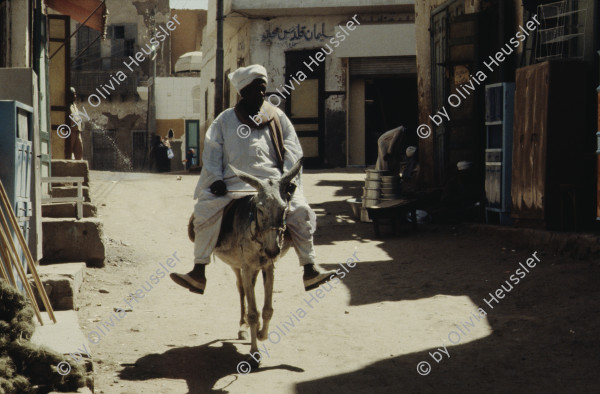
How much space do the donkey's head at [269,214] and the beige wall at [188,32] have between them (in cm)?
3783

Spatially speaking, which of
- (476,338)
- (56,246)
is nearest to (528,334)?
(476,338)

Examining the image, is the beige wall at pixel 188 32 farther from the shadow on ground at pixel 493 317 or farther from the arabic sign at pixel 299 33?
the shadow on ground at pixel 493 317

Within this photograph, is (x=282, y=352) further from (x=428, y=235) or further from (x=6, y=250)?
(x=428, y=235)

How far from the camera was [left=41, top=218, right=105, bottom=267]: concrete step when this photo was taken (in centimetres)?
790

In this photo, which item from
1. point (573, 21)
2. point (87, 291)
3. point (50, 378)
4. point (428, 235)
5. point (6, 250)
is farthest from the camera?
point (428, 235)

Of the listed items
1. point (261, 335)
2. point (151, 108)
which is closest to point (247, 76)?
point (261, 335)

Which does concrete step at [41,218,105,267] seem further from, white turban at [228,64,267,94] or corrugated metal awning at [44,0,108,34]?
corrugated metal awning at [44,0,108,34]

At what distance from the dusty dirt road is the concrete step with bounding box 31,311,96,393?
22 centimetres

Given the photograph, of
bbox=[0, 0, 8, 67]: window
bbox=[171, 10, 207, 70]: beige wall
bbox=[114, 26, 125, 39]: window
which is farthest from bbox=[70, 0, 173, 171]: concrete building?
bbox=[0, 0, 8, 67]: window

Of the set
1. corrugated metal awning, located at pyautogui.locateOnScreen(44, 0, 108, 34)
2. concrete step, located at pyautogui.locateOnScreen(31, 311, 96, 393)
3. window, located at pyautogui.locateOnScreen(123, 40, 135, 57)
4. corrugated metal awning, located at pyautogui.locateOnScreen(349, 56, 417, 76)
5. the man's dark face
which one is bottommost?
concrete step, located at pyautogui.locateOnScreen(31, 311, 96, 393)

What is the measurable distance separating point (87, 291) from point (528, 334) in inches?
161

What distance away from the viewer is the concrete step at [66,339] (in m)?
4.73

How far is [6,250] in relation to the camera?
519cm

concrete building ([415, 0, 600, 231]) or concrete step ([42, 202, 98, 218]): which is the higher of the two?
concrete building ([415, 0, 600, 231])
